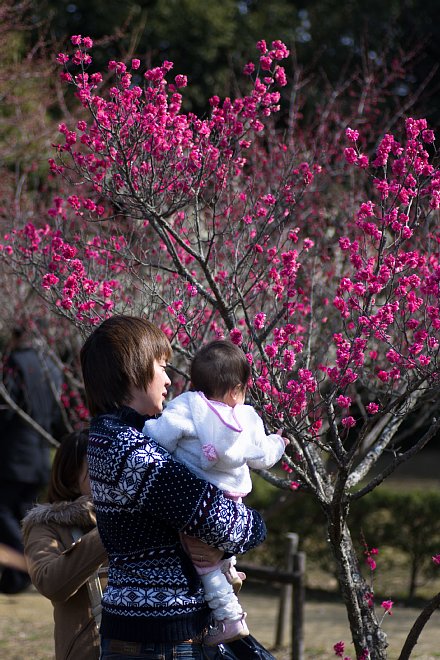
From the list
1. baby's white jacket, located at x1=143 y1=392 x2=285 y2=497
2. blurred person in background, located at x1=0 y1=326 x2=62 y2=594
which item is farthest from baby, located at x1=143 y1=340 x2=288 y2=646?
blurred person in background, located at x1=0 y1=326 x2=62 y2=594

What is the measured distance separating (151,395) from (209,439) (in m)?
0.19

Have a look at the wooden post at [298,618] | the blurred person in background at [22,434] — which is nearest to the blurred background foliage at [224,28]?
the blurred person in background at [22,434]

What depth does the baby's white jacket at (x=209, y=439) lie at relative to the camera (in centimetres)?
222

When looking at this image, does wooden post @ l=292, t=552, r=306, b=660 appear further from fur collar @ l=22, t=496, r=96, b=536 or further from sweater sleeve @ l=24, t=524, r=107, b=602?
sweater sleeve @ l=24, t=524, r=107, b=602

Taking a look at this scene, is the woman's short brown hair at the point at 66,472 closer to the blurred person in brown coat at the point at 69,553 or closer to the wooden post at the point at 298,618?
the blurred person in brown coat at the point at 69,553

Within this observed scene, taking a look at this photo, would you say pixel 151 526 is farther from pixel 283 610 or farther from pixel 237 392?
pixel 283 610

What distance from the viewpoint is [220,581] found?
7.38ft

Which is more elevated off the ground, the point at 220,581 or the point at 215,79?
the point at 215,79

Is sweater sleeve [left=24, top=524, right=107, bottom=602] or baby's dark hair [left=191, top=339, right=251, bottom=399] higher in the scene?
baby's dark hair [left=191, top=339, right=251, bottom=399]

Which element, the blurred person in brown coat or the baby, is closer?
the baby

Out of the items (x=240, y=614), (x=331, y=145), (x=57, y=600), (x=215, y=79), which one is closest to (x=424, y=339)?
(x=240, y=614)

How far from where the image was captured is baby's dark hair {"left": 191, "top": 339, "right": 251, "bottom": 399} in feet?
7.88

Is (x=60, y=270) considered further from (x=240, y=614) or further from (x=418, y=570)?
(x=418, y=570)

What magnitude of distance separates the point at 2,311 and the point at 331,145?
283 cm
